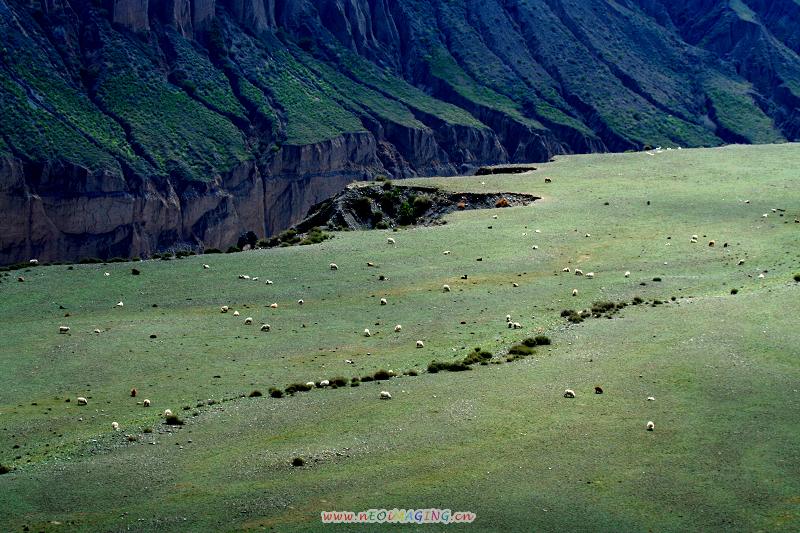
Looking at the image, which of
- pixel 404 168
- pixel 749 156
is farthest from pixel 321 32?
pixel 749 156

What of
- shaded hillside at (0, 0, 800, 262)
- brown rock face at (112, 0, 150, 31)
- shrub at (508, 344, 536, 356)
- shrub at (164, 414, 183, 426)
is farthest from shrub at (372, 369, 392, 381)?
brown rock face at (112, 0, 150, 31)

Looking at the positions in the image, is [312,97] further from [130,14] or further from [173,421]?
[173,421]

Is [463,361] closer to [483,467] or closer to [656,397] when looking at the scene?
[656,397]

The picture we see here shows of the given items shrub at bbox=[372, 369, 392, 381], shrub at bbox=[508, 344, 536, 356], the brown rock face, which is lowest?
shrub at bbox=[372, 369, 392, 381]

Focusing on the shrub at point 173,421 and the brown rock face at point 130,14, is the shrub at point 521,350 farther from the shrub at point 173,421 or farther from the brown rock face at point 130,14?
the brown rock face at point 130,14

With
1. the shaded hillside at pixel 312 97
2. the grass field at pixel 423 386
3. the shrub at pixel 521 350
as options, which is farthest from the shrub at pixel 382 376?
the shaded hillside at pixel 312 97

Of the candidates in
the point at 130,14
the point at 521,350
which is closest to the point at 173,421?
the point at 521,350

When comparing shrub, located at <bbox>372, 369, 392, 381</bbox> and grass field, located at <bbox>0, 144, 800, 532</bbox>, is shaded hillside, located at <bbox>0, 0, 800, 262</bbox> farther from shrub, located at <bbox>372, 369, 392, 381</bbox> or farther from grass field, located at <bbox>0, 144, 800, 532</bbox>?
shrub, located at <bbox>372, 369, 392, 381</bbox>
